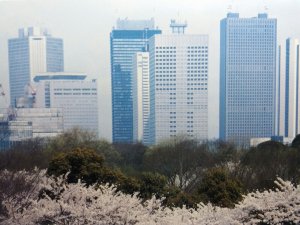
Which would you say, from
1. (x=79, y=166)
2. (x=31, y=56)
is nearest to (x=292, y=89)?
(x=31, y=56)

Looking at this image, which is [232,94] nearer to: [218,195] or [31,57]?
[31,57]

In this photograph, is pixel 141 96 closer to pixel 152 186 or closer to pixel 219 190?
pixel 152 186

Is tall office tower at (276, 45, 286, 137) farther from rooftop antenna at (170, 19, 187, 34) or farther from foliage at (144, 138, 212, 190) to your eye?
foliage at (144, 138, 212, 190)

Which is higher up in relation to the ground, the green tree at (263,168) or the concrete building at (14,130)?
the green tree at (263,168)

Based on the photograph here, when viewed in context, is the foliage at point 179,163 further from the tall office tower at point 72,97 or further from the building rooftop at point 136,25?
the building rooftop at point 136,25

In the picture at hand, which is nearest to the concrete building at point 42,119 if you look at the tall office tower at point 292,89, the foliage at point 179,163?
the tall office tower at point 292,89

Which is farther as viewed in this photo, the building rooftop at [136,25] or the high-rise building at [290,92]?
the building rooftop at [136,25]

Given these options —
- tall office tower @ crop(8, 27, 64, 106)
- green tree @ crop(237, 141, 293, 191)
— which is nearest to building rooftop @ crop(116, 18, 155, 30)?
tall office tower @ crop(8, 27, 64, 106)
